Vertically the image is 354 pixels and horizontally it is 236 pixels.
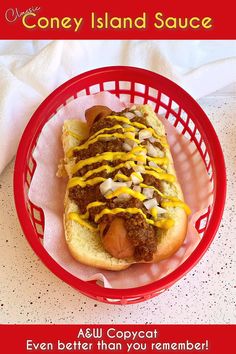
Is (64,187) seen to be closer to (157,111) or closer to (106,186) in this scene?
(106,186)

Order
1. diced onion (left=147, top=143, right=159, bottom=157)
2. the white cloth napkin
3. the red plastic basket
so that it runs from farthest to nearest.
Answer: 1. the white cloth napkin
2. diced onion (left=147, top=143, right=159, bottom=157)
3. the red plastic basket

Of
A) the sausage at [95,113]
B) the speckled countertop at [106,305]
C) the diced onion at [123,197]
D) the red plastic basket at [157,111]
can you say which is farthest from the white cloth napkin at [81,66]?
the diced onion at [123,197]

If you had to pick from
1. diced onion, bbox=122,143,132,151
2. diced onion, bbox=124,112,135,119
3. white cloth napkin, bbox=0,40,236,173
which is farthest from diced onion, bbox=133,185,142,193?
white cloth napkin, bbox=0,40,236,173

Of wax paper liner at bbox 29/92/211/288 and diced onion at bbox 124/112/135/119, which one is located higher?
diced onion at bbox 124/112/135/119

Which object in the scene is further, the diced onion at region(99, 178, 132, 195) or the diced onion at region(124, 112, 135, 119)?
the diced onion at region(124, 112, 135, 119)

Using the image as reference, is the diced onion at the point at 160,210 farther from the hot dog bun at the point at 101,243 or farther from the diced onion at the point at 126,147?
the diced onion at the point at 126,147

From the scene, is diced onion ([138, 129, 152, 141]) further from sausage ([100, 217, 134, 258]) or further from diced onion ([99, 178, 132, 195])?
sausage ([100, 217, 134, 258])

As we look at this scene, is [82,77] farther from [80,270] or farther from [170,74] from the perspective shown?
[80,270]
